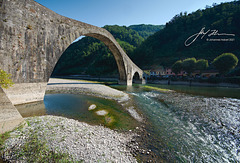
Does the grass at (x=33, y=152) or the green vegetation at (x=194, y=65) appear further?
the green vegetation at (x=194, y=65)

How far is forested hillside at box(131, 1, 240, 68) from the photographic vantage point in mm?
55119

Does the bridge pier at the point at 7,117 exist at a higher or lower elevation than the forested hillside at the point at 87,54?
lower

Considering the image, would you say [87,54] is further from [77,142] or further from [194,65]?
[77,142]

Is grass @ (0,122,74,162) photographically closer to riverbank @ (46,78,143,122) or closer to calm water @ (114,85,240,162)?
calm water @ (114,85,240,162)

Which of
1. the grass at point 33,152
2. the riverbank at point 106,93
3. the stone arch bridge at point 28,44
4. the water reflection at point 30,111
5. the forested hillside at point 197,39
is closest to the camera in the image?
the grass at point 33,152

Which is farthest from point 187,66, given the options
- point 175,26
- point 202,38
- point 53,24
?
point 175,26

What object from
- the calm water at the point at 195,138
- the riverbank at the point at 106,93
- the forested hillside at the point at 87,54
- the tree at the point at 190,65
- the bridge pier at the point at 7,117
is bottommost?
the calm water at the point at 195,138

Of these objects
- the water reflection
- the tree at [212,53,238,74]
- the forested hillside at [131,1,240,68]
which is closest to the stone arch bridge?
the water reflection

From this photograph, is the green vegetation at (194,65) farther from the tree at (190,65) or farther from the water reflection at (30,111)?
the water reflection at (30,111)

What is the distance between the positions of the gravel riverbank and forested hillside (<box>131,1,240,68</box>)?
54.2 metres

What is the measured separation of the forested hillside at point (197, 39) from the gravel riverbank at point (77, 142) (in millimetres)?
54219

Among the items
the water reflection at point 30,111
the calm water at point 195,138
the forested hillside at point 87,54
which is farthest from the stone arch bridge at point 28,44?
A: the forested hillside at point 87,54

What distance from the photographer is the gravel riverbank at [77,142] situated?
359 cm

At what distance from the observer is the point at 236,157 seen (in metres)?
4.28
